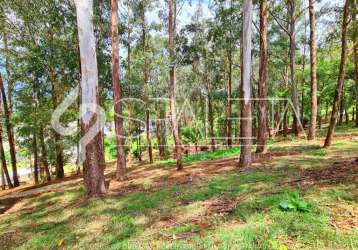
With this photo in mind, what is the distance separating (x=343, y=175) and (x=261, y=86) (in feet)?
18.2

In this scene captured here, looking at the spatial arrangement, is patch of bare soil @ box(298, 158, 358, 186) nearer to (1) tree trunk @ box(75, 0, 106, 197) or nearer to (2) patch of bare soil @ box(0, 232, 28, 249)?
(1) tree trunk @ box(75, 0, 106, 197)

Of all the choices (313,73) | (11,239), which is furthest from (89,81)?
(313,73)

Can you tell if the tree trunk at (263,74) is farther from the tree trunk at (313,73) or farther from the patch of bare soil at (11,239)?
the patch of bare soil at (11,239)

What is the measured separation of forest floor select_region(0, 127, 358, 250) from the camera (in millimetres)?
3258

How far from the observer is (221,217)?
4.07 meters

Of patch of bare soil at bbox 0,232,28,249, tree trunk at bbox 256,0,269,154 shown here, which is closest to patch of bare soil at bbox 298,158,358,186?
tree trunk at bbox 256,0,269,154

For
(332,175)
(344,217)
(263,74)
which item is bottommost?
(344,217)

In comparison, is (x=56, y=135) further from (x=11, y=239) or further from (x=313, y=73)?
(x=313, y=73)

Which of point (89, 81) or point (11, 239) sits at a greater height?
point (89, 81)

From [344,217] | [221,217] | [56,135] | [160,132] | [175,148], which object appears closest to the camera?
[344,217]

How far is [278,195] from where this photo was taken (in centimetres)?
446

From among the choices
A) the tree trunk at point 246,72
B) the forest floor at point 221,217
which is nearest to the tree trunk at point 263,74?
the tree trunk at point 246,72

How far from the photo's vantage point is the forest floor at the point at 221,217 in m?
3.26

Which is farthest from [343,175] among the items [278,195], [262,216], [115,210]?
[115,210]
